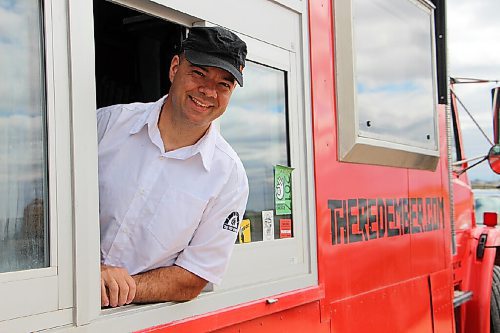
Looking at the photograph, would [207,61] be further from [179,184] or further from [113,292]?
[113,292]

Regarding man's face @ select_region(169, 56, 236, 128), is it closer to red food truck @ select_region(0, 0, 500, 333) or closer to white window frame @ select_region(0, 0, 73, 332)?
red food truck @ select_region(0, 0, 500, 333)

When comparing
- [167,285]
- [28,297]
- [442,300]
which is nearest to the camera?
[28,297]

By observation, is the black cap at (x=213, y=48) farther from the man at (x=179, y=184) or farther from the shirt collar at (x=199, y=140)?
the shirt collar at (x=199, y=140)

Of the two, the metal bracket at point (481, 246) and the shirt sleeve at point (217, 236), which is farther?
the metal bracket at point (481, 246)

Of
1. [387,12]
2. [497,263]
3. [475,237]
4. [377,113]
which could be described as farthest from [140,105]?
[497,263]

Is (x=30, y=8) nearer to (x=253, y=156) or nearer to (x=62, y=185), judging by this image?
(x=62, y=185)

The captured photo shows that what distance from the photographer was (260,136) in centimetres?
234

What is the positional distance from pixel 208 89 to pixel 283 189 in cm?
61

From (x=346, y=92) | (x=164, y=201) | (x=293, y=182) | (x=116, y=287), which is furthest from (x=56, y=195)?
(x=346, y=92)

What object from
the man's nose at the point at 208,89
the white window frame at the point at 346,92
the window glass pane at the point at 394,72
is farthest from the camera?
the window glass pane at the point at 394,72

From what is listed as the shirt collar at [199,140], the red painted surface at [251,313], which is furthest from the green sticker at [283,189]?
the shirt collar at [199,140]

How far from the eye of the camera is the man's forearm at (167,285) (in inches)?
70.5

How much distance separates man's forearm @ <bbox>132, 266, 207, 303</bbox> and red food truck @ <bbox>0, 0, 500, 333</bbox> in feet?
0.13

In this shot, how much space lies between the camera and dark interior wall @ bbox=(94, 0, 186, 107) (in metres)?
2.91
